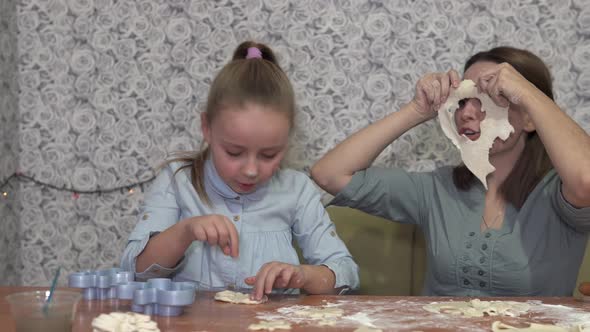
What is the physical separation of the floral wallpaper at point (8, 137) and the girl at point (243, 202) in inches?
37.6

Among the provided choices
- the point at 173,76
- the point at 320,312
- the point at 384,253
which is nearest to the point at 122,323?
the point at 320,312

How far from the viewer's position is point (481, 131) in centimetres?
172

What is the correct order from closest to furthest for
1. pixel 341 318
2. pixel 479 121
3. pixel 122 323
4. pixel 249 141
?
pixel 122 323
pixel 341 318
pixel 249 141
pixel 479 121

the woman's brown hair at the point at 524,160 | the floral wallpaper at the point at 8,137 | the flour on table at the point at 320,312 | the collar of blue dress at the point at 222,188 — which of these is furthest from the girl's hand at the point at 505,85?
the floral wallpaper at the point at 8,137

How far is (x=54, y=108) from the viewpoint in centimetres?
249

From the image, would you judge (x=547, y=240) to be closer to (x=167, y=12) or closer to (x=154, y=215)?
(x=154, y=215)

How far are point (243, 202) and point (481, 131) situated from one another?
2.07 ft

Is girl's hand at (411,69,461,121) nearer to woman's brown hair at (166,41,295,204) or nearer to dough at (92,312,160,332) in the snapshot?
woman's brown hair at (166,41,295,204)

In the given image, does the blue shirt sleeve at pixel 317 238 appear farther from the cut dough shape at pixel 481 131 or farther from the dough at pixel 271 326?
the dough at pixel 271 326

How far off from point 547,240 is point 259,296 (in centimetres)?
80

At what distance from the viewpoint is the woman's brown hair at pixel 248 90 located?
158 cm

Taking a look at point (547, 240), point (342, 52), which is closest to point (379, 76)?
point (342, 52)

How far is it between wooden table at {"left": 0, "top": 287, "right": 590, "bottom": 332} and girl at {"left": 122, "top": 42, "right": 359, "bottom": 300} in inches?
6.6

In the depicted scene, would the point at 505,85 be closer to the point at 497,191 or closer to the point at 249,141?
the point at 497,191
